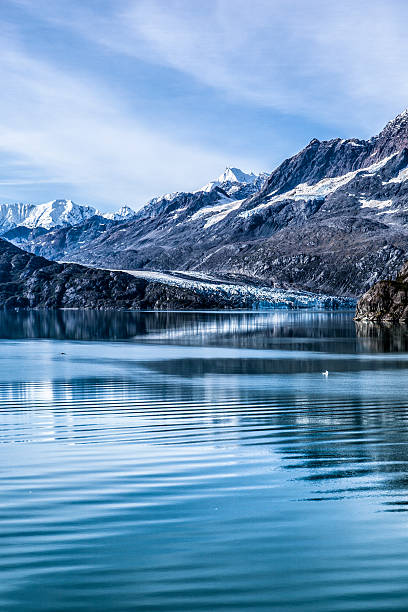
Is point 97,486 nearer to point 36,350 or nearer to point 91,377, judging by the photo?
point 91,377

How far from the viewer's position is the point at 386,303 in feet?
555

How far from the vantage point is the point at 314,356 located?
78375mm

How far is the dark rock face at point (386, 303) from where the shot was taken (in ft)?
541

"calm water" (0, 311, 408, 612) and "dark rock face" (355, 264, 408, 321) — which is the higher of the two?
"dark rock face" (355, 264, 408, 321)

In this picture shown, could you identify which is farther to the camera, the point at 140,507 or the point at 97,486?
the point at 97,486

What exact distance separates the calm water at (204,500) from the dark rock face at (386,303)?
12311 centimetres

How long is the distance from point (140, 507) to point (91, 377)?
40.1m

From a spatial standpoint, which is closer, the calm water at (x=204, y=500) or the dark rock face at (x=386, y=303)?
the calm water at (x=204, y=500)

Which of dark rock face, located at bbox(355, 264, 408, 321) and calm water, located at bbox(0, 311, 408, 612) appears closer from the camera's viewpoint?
calm water, located at bbox(0, 311, 408, 612)

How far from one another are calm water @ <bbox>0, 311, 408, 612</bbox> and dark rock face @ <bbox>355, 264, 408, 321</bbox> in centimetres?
12311

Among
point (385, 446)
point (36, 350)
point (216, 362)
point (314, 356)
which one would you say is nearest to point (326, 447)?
point (385, 446)

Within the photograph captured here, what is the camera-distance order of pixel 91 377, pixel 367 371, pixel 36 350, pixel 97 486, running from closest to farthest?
A: pixel 97 486 < pixel 91 377 < pixel 367 371 < pixel 36 350

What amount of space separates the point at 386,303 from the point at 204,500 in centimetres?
15745

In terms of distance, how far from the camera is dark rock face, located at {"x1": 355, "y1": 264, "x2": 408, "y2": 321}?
6486 inches
